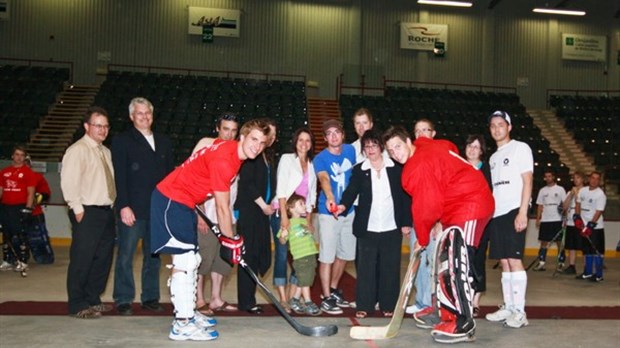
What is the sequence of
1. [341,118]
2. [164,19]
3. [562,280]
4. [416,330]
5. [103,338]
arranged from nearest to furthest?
[103,338] < [416,330] < [562,280] < [341,118] < [164,19]

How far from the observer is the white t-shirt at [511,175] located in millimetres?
5699

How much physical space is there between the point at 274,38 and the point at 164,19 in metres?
3.54

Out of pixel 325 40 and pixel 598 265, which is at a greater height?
pixel 325 40

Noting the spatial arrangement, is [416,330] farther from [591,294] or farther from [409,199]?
[591,294]

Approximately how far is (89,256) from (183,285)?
1258 millimetres

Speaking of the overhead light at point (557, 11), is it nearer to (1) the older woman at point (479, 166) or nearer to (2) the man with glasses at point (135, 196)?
(1) the older woman at point (479, 166)

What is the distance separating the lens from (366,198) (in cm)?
605

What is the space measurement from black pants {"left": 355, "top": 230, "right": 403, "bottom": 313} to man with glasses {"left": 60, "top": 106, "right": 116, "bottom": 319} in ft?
6.77

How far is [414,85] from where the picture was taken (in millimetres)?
Answer: 23859

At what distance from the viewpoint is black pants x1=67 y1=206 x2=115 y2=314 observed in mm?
5531

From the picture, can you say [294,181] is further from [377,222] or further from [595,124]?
[595,124]

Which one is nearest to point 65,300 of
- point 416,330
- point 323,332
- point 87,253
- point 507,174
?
point 87,253

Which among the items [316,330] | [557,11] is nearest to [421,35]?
[557,11]

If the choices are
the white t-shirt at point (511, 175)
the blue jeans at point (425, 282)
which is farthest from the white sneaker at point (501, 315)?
the white t-shirt at point (511, 175)
